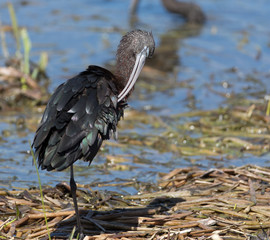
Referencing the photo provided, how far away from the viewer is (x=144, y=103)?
29.8 ft

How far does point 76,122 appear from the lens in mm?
4406

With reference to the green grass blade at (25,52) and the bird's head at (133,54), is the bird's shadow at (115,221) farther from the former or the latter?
the green grass blade at (25,52)

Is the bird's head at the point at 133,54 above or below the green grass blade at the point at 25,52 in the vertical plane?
above

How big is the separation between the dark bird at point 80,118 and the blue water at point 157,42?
4.41 feet

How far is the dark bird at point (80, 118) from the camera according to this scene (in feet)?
14.1

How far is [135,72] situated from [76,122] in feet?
2.97

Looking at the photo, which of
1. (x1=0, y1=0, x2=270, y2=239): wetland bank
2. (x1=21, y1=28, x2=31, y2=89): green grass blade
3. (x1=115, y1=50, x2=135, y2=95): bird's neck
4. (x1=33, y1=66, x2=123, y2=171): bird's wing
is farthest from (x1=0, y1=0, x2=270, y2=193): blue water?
(x1=33, y1=66, x2=123, y2=171): bird's wing

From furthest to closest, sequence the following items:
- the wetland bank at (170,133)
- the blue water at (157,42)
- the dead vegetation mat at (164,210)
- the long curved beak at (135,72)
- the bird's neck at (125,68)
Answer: the blue water at (157,42)
the bird's neck at (125,68)
the wetland bank at (170,133)
the long curved beak at (135,72)
the dead vegetation mat at (164,210)

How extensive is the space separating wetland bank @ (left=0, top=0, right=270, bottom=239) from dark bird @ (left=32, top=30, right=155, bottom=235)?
32.0 inches

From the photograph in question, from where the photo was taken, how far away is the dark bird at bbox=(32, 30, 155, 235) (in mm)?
4289

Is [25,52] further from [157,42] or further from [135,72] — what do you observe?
[135,72]

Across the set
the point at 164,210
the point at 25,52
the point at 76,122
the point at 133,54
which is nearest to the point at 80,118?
the point at 76,122

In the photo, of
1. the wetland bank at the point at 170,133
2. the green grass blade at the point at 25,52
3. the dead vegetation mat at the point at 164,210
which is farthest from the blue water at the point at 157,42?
the green grass blade at the point at 25,52

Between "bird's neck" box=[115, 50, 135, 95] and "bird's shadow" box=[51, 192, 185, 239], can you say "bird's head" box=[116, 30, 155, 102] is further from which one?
"bird's shadow" box=[51, 192, 185, 239]
